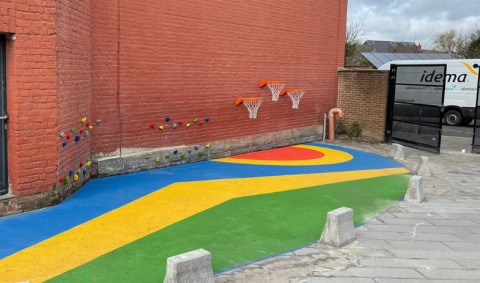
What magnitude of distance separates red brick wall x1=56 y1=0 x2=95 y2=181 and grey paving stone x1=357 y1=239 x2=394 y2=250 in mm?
4868

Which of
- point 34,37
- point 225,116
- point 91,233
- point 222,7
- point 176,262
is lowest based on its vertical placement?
point 91,233

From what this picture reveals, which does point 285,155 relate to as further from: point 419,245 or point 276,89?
point 419,245

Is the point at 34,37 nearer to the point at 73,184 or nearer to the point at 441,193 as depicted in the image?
the point at 73,184

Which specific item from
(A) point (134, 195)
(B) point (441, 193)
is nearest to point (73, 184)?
(A) point (134, 195)

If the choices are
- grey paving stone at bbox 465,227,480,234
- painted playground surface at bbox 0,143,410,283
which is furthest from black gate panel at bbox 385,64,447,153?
grey paving stone at bbox 465,227,480,234

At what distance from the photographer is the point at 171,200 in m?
8.41

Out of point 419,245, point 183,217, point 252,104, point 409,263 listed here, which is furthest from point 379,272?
point 252,104

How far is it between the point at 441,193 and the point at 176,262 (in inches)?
278

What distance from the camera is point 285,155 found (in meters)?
13.5

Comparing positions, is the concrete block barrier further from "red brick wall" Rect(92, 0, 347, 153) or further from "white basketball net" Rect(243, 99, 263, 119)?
"white basketball net" Rect(243, 99, 263, 119)

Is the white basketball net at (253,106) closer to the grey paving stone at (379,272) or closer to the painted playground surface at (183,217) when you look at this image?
the painted playground surface at (183,217)

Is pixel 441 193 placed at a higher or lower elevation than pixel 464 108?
lower

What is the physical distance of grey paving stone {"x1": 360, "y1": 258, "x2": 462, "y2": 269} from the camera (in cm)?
577

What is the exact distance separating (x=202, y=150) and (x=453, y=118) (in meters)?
15.3
